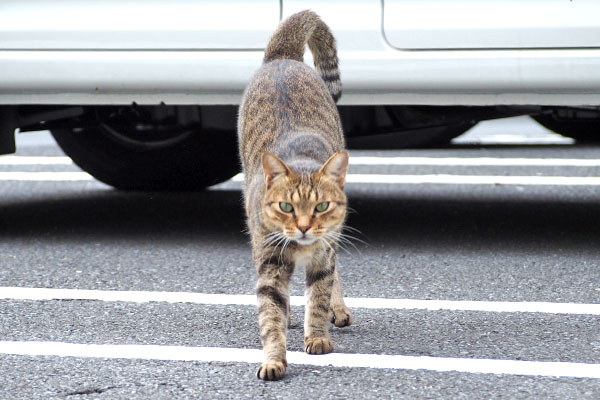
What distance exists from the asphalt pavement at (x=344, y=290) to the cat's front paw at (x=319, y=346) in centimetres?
5

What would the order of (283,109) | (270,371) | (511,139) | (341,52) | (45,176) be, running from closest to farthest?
(270,371)
(283,109)
(341,52)
(45,176)
(511,139)

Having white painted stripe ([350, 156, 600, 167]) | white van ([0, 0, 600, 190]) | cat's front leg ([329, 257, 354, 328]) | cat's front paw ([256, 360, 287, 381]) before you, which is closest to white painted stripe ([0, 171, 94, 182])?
white painted stripe ([350, 156, 600, 167])

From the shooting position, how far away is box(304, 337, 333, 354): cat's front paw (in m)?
3.19

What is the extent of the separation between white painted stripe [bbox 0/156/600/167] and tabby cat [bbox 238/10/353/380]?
4.34 m

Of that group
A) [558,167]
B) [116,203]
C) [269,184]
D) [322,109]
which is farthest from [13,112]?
[558,167]

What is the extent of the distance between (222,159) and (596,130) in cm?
367

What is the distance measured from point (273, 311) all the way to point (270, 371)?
30 centimetres

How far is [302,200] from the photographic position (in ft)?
10.5

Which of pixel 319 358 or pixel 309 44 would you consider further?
pixel 309 44

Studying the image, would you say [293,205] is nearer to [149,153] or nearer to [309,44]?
[309,44]

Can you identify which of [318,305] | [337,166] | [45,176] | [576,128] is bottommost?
[45,176]

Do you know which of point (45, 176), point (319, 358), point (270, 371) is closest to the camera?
point (270, 371)

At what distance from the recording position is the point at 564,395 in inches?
109

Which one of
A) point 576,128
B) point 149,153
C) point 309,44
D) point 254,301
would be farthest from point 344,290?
point 576,128
